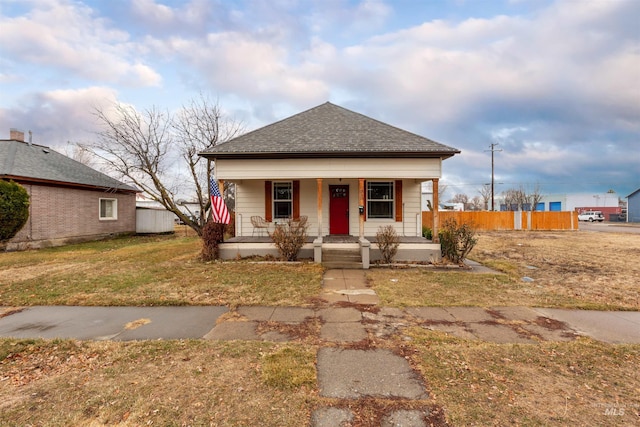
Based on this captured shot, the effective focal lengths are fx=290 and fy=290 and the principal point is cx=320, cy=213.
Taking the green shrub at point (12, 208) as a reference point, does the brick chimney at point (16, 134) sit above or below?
above

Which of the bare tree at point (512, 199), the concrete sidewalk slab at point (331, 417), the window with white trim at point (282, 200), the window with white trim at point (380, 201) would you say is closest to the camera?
the concrete sidewalk slab at point (331, 417)

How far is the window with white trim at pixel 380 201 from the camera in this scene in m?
11.8

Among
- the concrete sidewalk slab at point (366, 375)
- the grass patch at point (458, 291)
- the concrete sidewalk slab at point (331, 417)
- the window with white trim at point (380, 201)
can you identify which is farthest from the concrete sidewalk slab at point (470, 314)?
the window with white trim at point (380, 201)

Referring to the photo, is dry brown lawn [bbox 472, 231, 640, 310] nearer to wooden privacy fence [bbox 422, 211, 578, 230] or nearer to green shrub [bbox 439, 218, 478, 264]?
green shrub [bbox 439, 218, 478, 264]

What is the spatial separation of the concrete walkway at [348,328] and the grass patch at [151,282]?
1.40 ft

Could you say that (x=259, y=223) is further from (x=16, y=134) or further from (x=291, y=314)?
(x=16, y=134)

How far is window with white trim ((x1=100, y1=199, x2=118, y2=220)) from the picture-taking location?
1750 cm

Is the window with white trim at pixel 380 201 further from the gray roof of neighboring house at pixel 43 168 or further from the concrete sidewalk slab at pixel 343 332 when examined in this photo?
the gray roof of neighboring house at pixel 43 168

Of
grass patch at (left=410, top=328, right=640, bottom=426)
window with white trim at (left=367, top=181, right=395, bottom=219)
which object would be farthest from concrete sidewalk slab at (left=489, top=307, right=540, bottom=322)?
window with white trim at (left=367, top=181, right=395, bottom=219)

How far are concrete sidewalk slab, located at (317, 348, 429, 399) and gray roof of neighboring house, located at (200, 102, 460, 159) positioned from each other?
24.7ft

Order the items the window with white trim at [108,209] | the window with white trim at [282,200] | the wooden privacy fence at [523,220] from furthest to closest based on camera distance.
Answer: the wooden privacy fence at [523,220] < the window with white trim at [108,209] < the window with white trim at [282,200]

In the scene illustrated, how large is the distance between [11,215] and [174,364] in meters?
14.3

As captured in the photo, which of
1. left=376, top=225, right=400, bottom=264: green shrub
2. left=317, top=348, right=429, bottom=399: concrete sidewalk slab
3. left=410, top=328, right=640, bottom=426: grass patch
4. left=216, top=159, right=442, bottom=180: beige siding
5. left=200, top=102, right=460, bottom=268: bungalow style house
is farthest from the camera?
left=216, top=159, right=442, bottom=180: beige siding

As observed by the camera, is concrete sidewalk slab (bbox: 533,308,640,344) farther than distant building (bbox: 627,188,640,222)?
No
